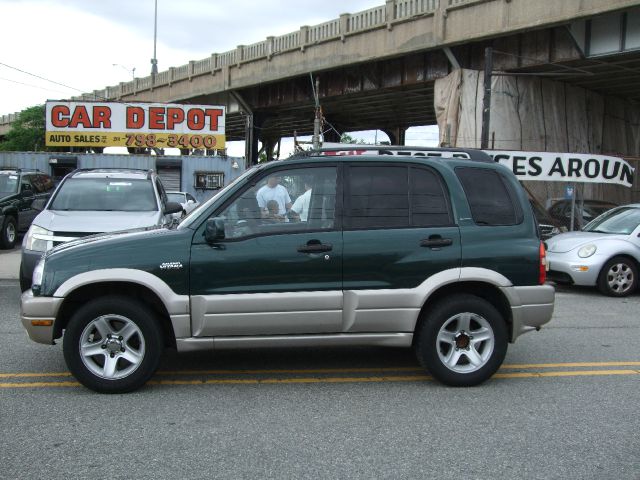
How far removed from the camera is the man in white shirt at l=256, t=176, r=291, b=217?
4.93 meters

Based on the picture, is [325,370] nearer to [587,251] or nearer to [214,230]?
[214,230]

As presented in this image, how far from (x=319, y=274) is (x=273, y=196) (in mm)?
750

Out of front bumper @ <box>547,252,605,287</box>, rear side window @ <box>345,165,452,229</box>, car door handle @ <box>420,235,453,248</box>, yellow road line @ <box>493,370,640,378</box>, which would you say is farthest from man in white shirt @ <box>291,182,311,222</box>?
front bumper @ <box>547,252,605,287</box>

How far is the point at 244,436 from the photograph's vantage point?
401 cm

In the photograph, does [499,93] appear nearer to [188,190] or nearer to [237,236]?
[188,190]

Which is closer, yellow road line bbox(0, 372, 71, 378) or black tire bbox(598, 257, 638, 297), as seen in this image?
yellow road line bbox(0, 372, 71, 378)

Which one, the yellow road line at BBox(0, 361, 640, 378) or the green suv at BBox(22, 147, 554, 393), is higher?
the green suv at BBox(22, 147, 554, 393)

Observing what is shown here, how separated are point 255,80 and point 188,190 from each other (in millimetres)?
11681

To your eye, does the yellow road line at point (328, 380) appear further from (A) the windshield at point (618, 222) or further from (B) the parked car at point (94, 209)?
(A) the windshield at point (618, 222)

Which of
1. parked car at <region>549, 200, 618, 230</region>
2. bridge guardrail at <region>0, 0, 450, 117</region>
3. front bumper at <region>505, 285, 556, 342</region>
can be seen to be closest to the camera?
front bumper at <region>505, 285, 556, 342</region>

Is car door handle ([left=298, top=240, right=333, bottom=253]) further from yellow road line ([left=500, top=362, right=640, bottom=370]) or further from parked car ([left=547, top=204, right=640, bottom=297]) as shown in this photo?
parked car ([left=547, top=204, right=640, bottom=297])

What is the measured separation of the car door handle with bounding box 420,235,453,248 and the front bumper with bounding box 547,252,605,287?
5.89 metres

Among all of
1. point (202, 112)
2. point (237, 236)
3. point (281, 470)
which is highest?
point (202, 112)

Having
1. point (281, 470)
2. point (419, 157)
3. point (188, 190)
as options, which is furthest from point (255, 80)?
point (281, 470)
